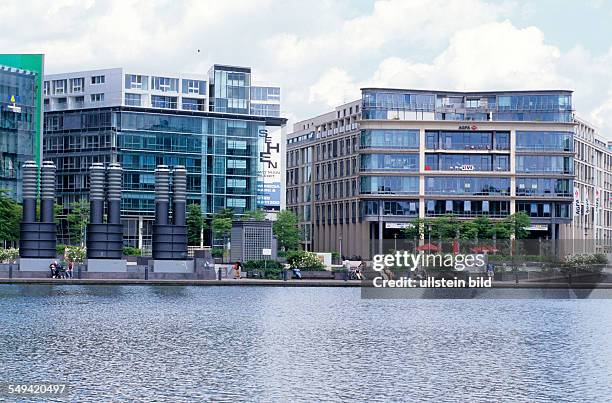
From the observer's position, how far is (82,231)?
164m

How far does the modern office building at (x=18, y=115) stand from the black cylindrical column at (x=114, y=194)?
2296 inches

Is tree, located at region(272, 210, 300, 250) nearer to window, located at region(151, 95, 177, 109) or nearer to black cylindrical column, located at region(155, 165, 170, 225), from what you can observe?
window, located at region(151, 95, 177, 109)

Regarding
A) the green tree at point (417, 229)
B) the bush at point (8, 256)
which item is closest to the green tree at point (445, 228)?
the green tree at point (417, 229)

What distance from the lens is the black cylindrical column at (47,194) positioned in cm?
11112

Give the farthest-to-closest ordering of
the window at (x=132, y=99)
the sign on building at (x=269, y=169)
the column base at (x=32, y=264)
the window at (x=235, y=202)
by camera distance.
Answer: the sign on building at (x=269, y=169), the window at (x=235, y=202), the window at (x=132, y=99), the column base at (x=32, y=264)

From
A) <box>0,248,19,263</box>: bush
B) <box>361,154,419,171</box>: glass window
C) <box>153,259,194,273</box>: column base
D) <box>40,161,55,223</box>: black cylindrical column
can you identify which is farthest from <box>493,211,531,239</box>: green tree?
<box>40,161,55,223</box>: black cylindrical column

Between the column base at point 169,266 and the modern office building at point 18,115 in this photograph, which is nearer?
the column base at point 169,266

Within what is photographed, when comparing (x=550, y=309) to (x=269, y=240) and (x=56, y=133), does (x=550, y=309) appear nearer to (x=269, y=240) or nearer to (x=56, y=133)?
(x=269, y=240)

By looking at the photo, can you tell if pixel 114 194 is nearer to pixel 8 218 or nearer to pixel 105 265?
pixel 105 265

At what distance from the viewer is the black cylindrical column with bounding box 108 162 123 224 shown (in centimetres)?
11312

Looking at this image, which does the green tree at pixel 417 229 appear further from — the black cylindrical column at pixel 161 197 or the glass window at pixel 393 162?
the black cylindrical column at pixel 161 197

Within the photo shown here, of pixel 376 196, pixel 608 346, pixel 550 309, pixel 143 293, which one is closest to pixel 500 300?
pixel 550 309

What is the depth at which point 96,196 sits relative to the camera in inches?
4451

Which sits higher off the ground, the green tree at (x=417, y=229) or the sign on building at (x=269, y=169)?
the sign on building at (x=269, y=169)
